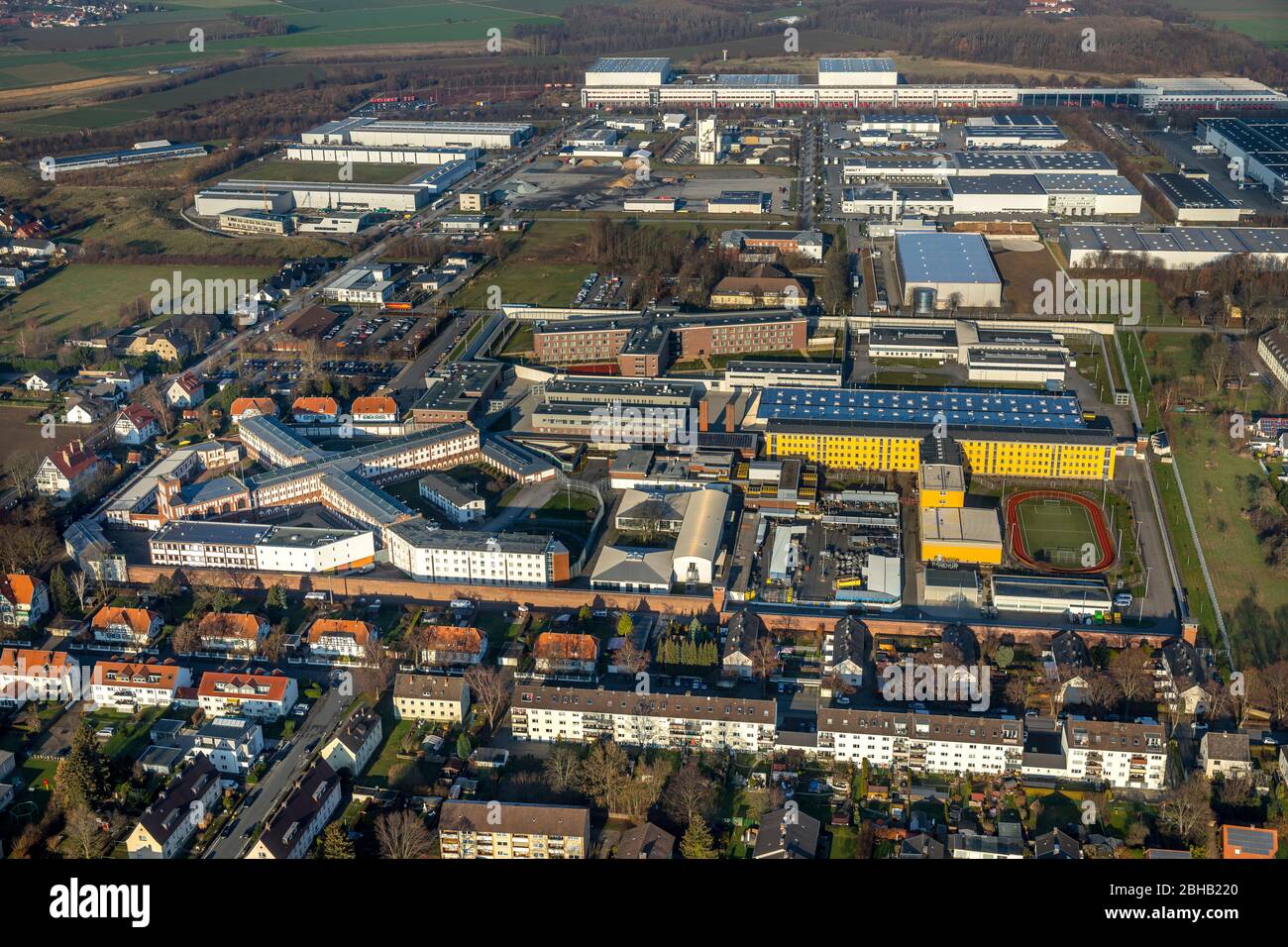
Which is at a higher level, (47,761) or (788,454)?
(788,454)

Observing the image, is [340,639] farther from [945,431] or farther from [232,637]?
[945,431]

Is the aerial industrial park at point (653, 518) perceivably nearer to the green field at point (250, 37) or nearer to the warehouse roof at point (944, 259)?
the warehouse roof at point (944, 259)

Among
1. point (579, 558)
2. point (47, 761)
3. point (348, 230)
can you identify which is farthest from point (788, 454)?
point (348, 230)

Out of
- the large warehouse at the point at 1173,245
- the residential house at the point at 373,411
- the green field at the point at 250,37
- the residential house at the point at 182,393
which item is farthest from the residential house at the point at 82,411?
the green field at the point at 250,37
